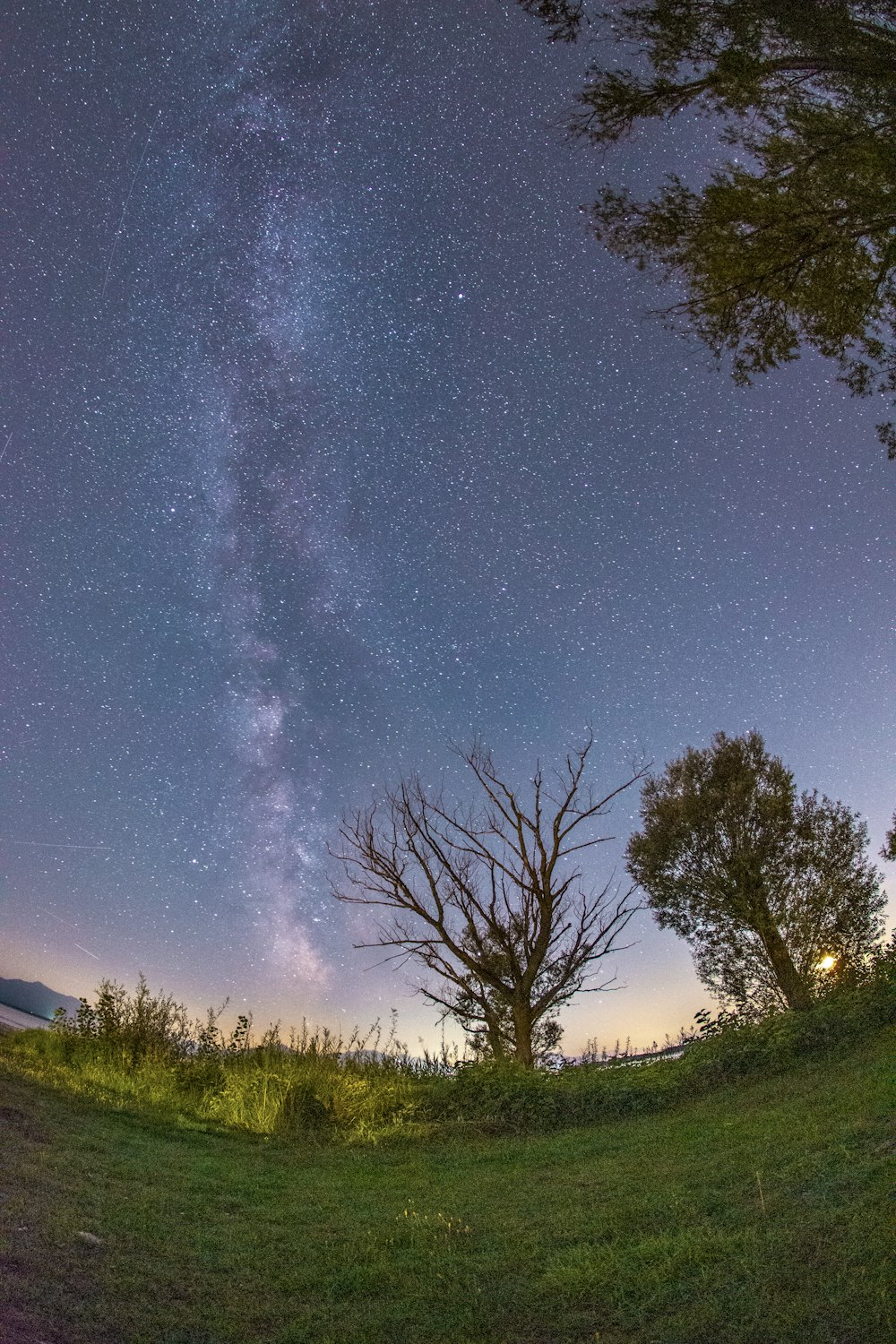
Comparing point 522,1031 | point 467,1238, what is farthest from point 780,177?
point 522,1031

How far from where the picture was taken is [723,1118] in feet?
27.7

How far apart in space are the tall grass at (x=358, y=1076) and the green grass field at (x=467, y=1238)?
2.09 m

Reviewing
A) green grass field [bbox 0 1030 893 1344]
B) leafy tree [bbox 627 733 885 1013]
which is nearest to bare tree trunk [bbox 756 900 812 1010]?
leafy tree [bbox 627 733 885 1013]

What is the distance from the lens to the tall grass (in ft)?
33.9

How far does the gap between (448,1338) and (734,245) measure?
9.11 metres

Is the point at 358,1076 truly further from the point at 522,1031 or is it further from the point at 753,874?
the point at 753,874

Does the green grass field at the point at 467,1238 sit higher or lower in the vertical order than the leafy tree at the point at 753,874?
lower

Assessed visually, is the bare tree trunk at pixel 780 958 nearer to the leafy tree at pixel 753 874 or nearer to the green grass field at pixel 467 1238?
the leafy tree at pixel 753 874

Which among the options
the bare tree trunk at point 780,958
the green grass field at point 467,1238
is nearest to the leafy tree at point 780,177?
the green grass field at point 467,1238

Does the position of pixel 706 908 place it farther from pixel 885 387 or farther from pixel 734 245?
pixel 734 245

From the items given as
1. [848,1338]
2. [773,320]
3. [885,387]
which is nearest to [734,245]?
[773,320]

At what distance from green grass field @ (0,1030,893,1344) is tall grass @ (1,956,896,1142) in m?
2.09

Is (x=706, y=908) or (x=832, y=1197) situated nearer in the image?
(x=832, y=1197)

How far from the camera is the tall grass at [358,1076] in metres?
A: 10.3
